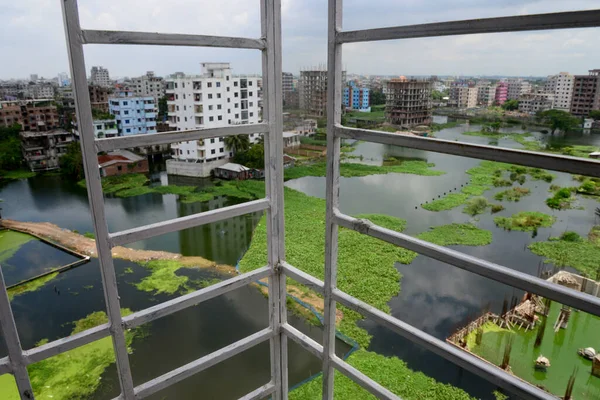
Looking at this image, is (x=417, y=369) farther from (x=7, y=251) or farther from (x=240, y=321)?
(x=7, y=251)

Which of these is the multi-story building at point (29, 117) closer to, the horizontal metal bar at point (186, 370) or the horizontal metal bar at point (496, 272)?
the horizontal metal bar at point (186, 370)

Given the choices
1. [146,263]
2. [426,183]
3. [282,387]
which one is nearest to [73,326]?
[146,263]

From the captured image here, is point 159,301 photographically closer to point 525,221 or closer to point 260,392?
point 260,392

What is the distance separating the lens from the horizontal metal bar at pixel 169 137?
2.97 feet

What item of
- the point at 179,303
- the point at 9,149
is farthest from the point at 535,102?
the point at 9,149

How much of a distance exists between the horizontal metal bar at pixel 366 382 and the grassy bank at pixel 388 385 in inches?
105

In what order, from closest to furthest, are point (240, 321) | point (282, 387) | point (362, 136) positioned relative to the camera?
point (362, 136), point (282, 387), point (240, 321)

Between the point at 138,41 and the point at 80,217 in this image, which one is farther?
the point at 80,217

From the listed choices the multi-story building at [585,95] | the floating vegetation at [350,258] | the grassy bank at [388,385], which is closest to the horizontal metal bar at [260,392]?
the multi-story building at [585,95]

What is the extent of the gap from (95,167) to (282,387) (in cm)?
97

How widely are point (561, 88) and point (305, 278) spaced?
0.81 m

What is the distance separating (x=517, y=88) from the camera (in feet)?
3.87

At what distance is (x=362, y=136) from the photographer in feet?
3.26

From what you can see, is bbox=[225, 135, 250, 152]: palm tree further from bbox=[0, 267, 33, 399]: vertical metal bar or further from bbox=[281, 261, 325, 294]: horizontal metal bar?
bbox=[0, 267, 33, 399]: vertical metal bar
